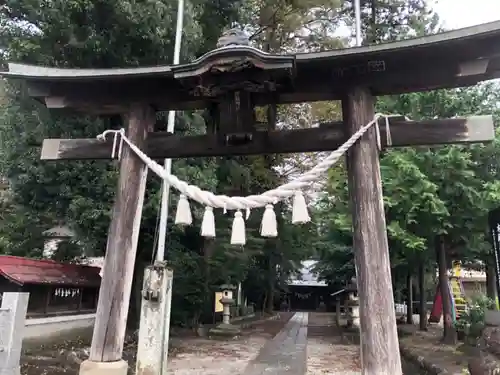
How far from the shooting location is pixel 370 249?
433 cm

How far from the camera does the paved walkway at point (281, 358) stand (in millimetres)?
9758

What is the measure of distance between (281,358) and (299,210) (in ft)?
27.7

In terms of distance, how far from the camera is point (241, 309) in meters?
23.5

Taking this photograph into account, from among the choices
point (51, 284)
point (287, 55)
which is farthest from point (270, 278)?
point (287, 55)

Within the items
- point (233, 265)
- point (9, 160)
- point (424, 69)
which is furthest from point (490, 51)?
point (233, 265)

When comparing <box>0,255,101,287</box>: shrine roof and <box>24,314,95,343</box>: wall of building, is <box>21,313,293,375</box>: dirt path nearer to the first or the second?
<box>24,314,95,343</box>: wall of building

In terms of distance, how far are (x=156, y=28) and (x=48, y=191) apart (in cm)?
506

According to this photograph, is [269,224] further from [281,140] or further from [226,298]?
[226,298]

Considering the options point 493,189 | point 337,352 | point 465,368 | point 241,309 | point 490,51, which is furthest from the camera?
point 241,309

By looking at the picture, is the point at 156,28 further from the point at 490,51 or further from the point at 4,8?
the point at 490,51

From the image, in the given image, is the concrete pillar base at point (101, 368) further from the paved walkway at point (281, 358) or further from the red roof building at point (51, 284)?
the red roof building at point (51, 284)

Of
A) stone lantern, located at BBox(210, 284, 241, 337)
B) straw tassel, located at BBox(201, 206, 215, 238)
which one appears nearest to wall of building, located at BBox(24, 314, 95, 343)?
stone lantern, located at BBox(210, 284, 241, 337)

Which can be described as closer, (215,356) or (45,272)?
(45,272)

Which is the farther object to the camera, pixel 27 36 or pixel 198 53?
pixel 198 53
